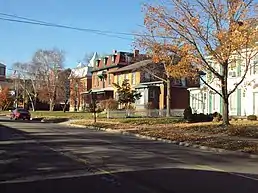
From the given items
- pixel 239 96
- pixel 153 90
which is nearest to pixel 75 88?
pixel 153 90

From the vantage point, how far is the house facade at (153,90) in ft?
190

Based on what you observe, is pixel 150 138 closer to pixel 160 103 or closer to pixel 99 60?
pixel 160 103

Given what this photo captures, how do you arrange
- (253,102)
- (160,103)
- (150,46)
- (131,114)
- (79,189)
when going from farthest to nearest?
(160,103) → (131,114) → (253,102) → (150,46) → (79,189)

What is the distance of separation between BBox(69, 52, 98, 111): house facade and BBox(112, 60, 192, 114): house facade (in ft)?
45.9

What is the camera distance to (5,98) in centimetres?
9744

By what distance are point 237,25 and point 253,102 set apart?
599 inches

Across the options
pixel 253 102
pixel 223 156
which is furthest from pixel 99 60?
pixel 223 156

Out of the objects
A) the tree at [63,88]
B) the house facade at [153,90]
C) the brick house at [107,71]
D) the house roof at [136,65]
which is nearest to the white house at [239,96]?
the house roof at [136,65]

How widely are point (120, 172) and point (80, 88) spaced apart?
69.4 metres

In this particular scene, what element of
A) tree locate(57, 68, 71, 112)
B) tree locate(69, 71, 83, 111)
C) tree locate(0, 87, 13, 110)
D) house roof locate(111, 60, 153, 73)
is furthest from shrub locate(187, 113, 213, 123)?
tree locate(0, 87, 13, 110)

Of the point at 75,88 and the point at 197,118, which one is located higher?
the point at 75,88

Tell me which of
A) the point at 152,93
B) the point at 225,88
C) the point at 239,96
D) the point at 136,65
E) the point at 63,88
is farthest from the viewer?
the point at 63,88

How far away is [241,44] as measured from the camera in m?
24.1

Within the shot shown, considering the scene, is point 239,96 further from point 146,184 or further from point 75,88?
point 75,88
